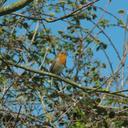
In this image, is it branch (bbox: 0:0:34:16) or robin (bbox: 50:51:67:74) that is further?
robin (bbox: 50:51:67:74)

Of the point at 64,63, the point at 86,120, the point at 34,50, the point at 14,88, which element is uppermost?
the point at 64,63

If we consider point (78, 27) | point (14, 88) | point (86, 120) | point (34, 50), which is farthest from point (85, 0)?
point (86, 120)

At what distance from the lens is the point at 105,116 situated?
604 centimetres

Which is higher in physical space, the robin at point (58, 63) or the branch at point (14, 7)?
the robin at point (58, 63)

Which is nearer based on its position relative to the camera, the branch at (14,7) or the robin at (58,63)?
the branch at (14,7)

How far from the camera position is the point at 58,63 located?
8.95 m

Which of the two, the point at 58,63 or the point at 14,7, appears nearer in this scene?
the point at 14,7

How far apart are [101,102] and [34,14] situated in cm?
186

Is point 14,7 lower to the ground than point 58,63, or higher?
lower

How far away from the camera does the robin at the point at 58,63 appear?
8.26m

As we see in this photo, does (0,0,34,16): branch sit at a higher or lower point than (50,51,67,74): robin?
lower

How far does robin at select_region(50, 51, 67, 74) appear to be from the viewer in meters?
8.26

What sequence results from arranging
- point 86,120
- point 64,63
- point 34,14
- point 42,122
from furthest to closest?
point 64,63 < point 34,14 < point 42,122 < point 86,120

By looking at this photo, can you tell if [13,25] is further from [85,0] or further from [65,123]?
[65,123]
